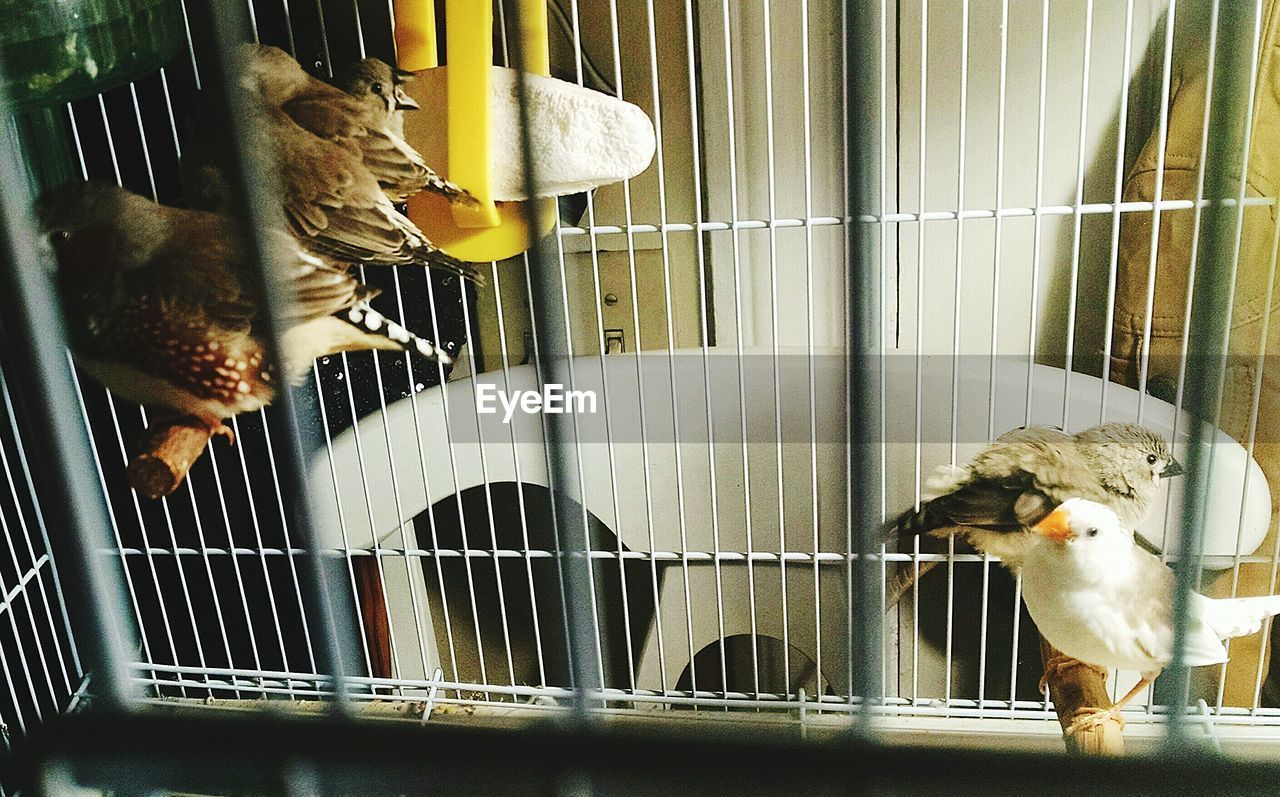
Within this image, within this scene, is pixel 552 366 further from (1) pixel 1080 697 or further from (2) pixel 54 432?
(1) pixel 1080 697

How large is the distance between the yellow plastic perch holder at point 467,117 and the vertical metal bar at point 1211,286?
61 centimetres

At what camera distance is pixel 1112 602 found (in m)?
0.83

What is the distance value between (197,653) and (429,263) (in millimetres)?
525

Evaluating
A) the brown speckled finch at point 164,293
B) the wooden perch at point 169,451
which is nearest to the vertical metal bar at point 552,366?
the brown speckled finch at point 164,293

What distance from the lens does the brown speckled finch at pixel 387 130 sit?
0.92 meters

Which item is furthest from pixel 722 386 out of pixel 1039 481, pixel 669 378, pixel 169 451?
pixel 169 451

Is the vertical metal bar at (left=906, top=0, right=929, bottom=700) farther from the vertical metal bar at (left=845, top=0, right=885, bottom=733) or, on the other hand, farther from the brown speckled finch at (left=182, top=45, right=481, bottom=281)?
the vertical metal bar at (left=845, top=0, right=885, bottom=733)

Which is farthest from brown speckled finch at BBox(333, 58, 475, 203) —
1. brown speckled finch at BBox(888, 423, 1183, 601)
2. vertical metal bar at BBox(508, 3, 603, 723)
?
vertical metal bar at BBox(508, 3, 603, 723)

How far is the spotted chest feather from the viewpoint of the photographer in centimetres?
91

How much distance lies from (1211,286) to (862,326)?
3.7 inches

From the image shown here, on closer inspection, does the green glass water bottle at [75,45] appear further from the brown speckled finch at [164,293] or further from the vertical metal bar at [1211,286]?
the vertical metal bar at [1211,286]

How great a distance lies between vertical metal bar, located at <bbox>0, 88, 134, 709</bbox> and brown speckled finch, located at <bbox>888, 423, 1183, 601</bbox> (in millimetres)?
763

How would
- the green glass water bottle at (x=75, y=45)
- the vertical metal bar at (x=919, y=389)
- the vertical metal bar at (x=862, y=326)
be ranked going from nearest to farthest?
the vertical metal bar at (x=862, y=326), the green glass water bottle at (x=75, y=45), the vertical metal bar at (x=919, y=389)

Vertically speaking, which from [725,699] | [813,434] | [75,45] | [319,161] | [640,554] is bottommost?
[725,699]
